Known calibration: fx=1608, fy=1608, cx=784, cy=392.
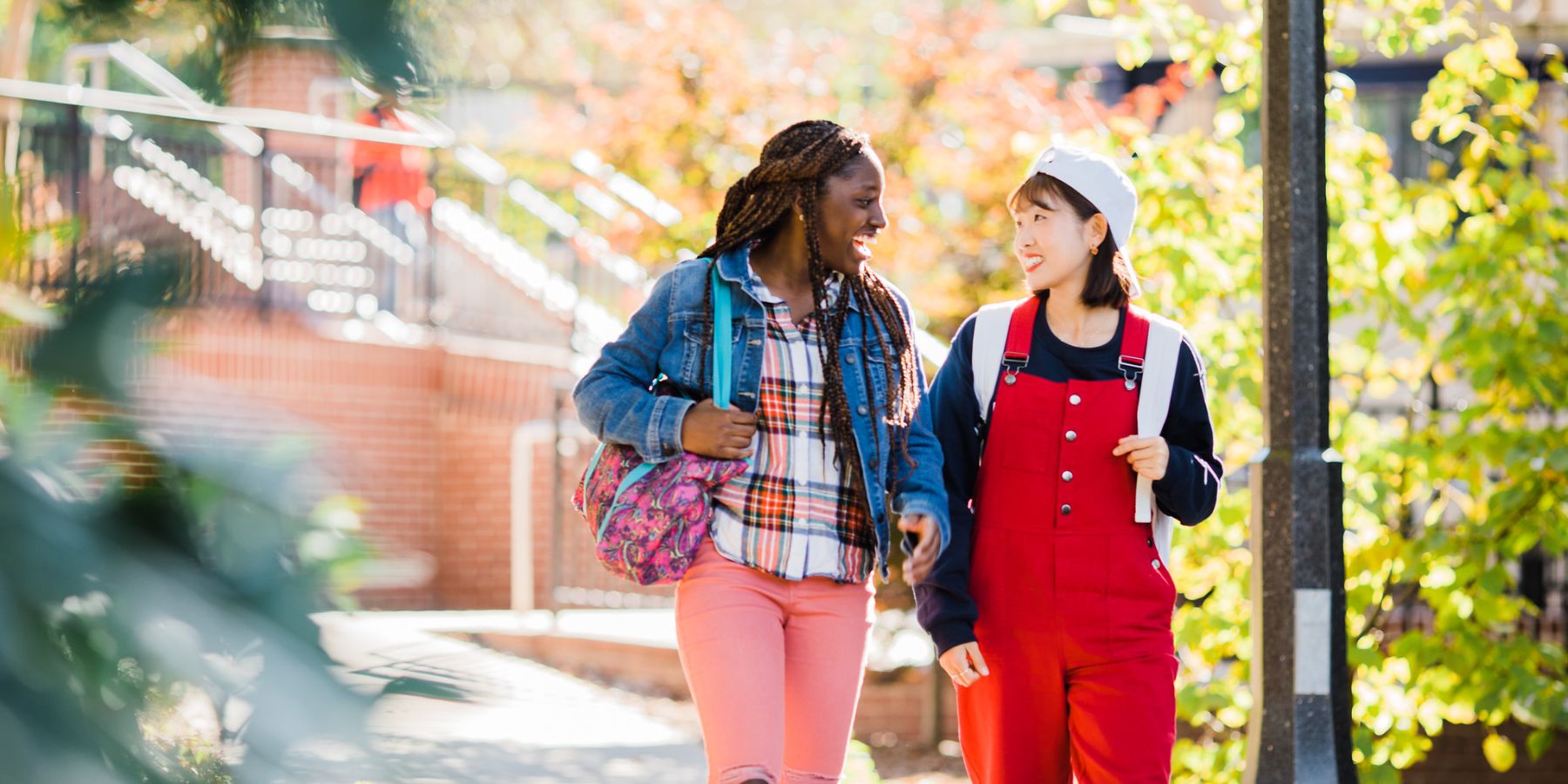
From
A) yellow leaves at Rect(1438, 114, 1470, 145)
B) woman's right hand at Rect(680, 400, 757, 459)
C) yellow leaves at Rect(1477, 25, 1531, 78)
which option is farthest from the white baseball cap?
yellow leaves at Rect(1477, 25, 1531, 78)

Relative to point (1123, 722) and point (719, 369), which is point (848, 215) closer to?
point (719, 369)

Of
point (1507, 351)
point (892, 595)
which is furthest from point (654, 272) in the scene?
point (1507, 351)

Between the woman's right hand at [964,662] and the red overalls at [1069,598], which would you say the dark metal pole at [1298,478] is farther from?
the woman's right hand at [964,662]

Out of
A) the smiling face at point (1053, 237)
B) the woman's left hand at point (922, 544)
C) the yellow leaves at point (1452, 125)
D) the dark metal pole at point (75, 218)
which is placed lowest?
the woman's left hand at point (922, 544)

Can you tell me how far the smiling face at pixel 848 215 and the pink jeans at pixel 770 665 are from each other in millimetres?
650

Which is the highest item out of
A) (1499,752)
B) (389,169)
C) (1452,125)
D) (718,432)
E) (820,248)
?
(1452,125)

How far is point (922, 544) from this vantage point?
3.16 meters

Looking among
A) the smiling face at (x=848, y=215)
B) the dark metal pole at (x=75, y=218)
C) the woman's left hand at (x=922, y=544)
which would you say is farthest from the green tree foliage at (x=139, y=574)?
the smiling face at (x=848, y=215)

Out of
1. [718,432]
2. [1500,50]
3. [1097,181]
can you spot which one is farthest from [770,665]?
[1500,50]

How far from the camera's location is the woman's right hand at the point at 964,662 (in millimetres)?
3273

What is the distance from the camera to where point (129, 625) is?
2.99ft

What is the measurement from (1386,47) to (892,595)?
3.49 m

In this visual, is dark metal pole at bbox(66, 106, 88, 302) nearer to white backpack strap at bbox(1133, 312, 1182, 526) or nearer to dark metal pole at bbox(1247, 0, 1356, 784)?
white backpack strap at bbox(1133, 312, 1182, 526)

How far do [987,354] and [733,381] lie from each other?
0.59 meters
